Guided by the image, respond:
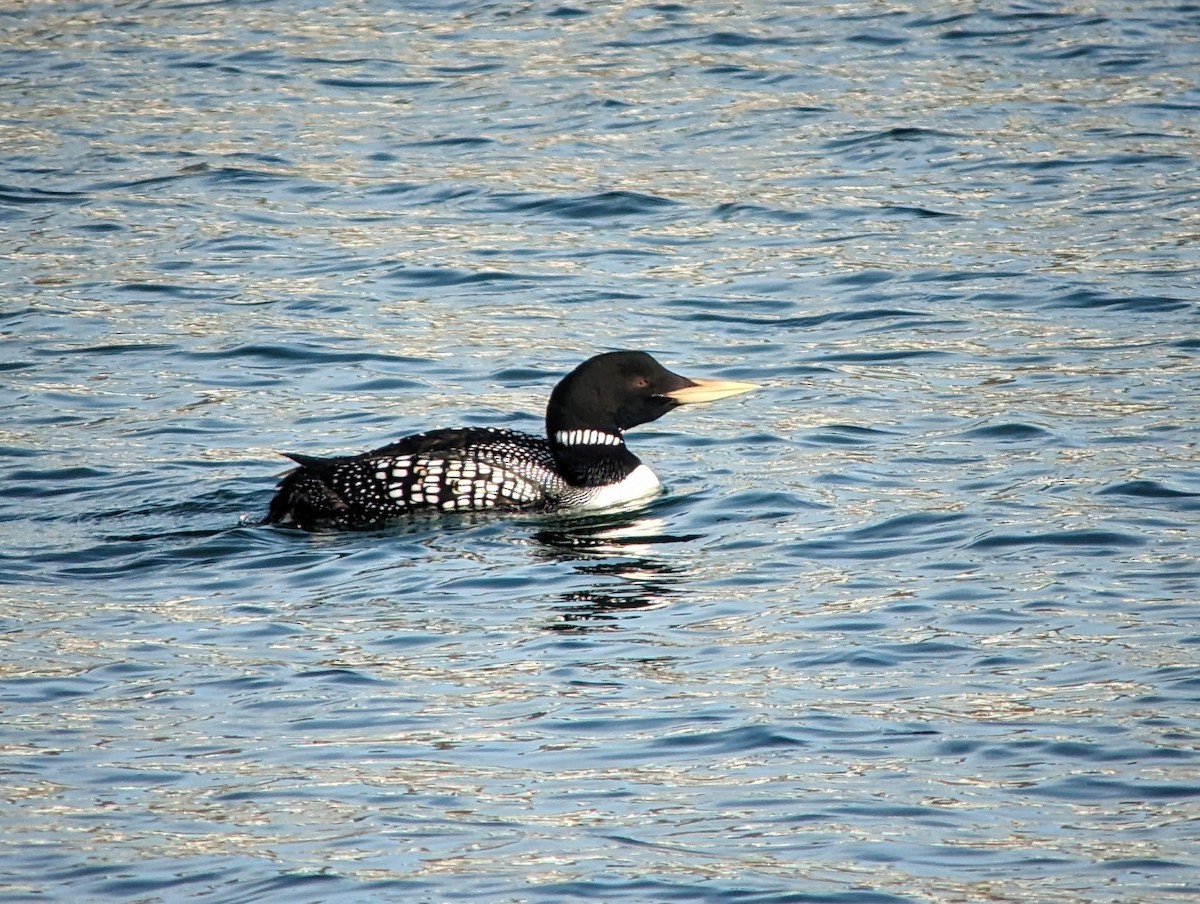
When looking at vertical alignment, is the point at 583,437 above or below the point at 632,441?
above

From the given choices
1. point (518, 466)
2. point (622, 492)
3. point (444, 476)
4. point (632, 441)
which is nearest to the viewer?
point (444, 476)

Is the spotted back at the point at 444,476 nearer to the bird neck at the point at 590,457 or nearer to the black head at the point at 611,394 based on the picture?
the bird neck at the point at 590,457

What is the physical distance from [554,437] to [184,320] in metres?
3.51

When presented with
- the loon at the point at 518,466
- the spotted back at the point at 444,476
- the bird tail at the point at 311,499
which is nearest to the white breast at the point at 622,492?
the loon at the point at 518,466

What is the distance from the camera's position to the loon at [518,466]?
26.2ft

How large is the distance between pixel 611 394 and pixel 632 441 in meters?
1.14

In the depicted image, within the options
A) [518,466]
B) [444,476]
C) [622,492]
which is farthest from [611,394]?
[444,476]

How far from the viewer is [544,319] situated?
11.1 metres

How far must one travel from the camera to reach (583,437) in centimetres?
841

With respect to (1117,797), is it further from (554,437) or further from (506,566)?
(554,437)

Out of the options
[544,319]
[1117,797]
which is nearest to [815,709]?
[1117,797]

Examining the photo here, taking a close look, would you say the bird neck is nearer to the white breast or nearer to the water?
the white breast

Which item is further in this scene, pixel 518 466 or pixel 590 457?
pixel 590 457

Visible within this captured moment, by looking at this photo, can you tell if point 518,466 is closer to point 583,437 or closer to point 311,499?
point 583,437
